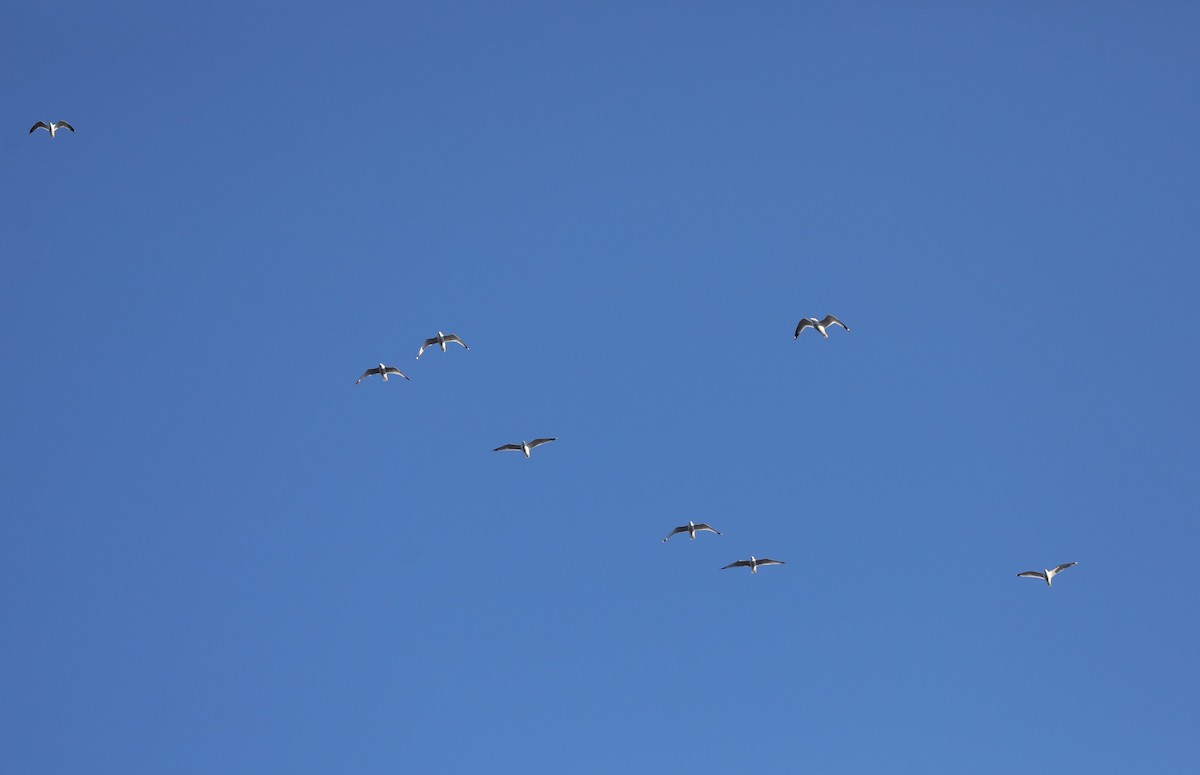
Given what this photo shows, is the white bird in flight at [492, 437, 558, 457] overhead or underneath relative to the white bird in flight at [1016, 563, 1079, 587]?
overhead

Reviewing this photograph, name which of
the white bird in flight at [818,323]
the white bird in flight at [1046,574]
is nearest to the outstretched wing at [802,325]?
the white bird in flight at [818,323]

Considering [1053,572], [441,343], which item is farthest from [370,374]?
[1053,572]

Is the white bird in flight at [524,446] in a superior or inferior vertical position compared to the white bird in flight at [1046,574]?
superior

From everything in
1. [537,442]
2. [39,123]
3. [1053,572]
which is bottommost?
[1053,572]

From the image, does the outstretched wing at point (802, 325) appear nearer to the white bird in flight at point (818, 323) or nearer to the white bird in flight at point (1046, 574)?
the white bird in flight at point (818, 323)

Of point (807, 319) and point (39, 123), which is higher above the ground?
point (39, 123)

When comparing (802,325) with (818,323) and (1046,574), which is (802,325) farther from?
(1046,574)

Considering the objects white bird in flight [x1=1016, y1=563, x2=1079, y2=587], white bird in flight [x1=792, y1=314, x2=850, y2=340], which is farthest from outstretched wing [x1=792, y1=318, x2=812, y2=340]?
white bird in flight [x1=1016, y1=563, x2=1079, y2=587]

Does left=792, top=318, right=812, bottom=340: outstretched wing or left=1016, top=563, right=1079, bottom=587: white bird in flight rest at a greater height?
left=792, top=318, right=812, bottom=340: outstretched wing

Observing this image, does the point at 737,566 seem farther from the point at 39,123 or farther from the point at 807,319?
the point at 39,123

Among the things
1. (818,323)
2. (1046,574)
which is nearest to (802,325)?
(818,323)

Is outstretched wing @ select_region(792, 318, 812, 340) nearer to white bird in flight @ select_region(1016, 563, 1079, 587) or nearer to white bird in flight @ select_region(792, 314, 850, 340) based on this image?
white bird in flight @ select_region(792, 314, 850, 340)

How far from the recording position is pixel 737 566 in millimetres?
126688

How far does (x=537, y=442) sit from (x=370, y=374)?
11737 mm
